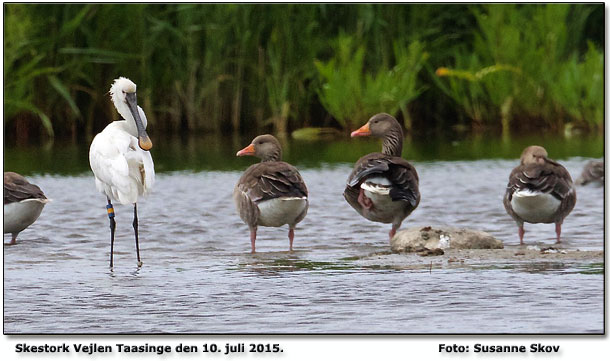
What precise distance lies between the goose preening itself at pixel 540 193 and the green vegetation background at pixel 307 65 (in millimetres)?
7853

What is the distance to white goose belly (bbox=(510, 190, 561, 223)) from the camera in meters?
9.73

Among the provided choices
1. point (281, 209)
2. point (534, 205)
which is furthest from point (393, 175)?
point (534, 205)

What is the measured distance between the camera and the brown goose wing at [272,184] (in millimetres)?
9664

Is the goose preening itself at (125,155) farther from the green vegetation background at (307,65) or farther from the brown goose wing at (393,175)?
the green vegetation background at (307,65)

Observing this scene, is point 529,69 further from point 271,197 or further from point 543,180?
point 271,197

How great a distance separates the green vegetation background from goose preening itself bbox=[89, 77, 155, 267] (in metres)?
7.44

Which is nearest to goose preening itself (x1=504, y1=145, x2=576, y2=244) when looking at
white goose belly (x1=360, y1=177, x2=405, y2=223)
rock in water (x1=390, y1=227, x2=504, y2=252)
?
rock in water (x1=390, y1=227, x2=504, y2=252)

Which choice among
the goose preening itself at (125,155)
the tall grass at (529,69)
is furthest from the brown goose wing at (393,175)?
the tall grass at (529,69)

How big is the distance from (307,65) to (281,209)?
9889mm

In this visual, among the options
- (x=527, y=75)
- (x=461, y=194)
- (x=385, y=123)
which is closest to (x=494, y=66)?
(x=527, y=75)

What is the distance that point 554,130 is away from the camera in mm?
19656

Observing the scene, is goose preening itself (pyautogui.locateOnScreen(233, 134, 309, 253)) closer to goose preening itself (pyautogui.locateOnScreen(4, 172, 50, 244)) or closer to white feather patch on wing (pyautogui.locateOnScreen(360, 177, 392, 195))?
white feather patch on wing (pyautogui.locateOnScreen(360, 177, 392, 195))

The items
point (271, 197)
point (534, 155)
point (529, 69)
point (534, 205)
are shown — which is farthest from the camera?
point (529, 69)

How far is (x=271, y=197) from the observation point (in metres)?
9.67
